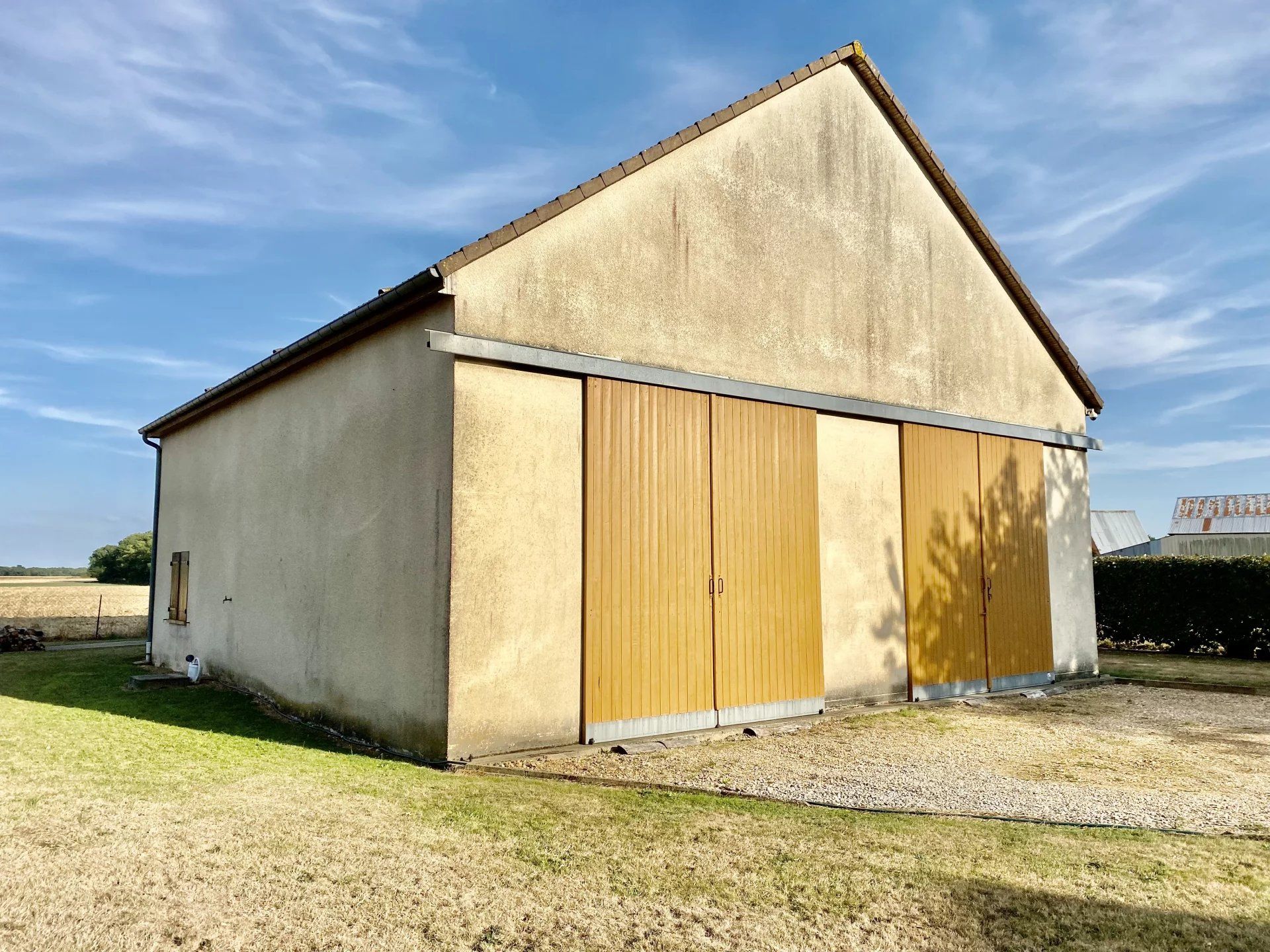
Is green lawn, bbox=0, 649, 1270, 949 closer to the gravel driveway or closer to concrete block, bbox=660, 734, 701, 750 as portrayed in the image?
the gravel driveway

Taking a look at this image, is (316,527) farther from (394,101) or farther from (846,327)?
(846,327)

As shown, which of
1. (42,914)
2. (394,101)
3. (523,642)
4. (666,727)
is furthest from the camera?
(394,101)

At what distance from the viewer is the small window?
43.2 feet

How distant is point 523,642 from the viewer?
7.38 metres

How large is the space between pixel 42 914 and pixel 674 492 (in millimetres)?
5814

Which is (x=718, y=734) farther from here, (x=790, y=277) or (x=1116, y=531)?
(x=1116, y=531)

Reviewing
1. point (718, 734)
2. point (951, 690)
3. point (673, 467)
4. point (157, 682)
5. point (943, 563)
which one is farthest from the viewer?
point (157, 682)

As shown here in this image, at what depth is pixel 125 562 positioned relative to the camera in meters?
45.1

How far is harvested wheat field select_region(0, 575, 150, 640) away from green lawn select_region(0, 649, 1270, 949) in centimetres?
1289

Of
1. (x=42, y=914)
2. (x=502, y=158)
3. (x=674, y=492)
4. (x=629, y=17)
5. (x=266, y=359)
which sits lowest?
(x=42, y=914)

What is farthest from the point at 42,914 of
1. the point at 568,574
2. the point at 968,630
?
the point at 968,630

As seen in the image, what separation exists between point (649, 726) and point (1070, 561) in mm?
8230

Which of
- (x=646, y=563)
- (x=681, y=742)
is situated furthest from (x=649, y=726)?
(x=646, y=563)

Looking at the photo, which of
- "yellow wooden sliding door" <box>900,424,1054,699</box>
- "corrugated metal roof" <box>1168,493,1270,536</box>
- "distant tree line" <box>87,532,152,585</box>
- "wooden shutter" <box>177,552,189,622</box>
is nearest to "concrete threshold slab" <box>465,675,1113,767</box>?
"yellow wooden sliding door" <box>900,424,1054,699</box>
